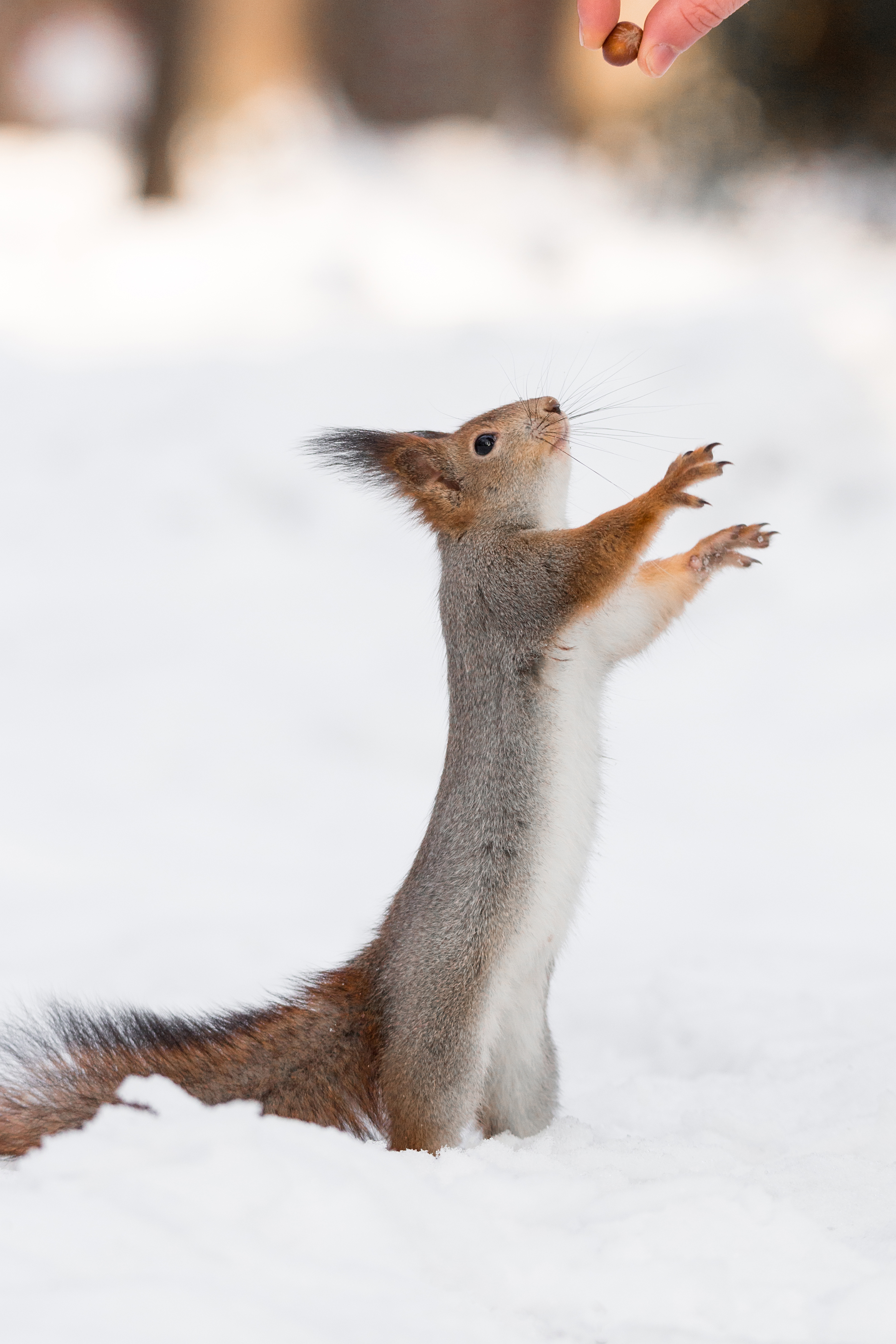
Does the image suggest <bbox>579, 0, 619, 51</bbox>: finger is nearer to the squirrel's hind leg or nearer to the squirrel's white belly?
the squirrel's white belly

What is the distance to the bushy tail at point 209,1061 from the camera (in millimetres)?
2424

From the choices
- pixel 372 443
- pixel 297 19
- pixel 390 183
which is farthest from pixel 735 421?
pixel 372 443

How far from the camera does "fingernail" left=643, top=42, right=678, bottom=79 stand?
294 centimetres

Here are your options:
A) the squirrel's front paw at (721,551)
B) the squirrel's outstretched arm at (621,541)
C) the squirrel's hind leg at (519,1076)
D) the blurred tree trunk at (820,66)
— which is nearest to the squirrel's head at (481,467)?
the squirrel's outstretched arm at (621,541)

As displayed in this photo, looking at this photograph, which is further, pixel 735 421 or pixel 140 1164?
pixel 735 421

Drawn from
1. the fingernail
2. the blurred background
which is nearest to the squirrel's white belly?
the fingernail

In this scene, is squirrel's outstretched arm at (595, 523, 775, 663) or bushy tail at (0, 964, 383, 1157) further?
squirrel's outstretched arm at (595, 523, 775, 663)

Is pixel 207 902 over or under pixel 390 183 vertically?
under

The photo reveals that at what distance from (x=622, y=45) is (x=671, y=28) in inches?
4.5

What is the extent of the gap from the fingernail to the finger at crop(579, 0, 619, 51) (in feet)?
0.52

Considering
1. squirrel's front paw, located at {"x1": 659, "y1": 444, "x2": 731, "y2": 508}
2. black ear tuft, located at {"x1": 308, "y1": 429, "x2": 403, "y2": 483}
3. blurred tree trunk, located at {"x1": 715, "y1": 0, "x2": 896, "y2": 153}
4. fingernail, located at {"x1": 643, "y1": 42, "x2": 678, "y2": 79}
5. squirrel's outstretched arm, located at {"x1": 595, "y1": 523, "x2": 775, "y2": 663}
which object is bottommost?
squirrel's outstretched arm, located at {"x1": 595, "y1": 523, "x2": 775, "y2": 663}

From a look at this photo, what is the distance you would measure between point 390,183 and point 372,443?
23.1 feet

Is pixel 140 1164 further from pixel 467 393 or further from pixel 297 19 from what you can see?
pixel 297 19

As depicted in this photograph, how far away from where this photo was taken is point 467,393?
8.29 metres
